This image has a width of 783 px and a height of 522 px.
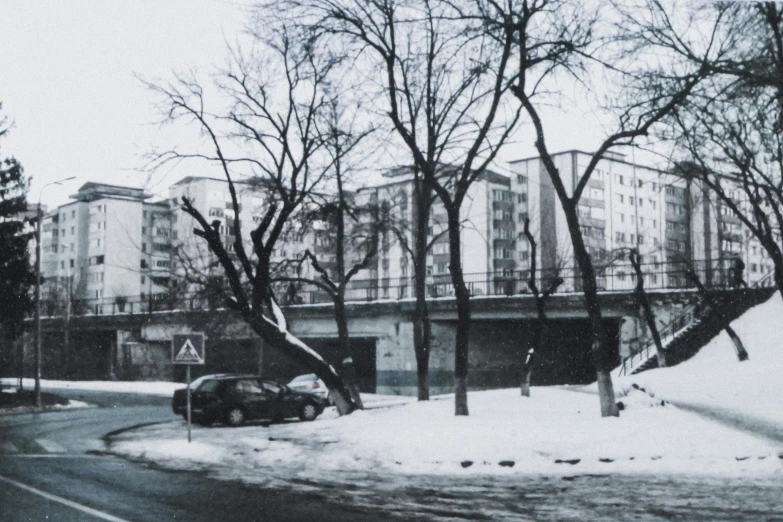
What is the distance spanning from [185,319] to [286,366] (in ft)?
20.7

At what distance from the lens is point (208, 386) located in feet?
77.3

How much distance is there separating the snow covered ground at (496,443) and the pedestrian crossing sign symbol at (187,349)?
1.68m

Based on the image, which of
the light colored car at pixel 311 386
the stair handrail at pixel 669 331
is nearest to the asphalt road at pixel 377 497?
the light colored car at pixel 311 386

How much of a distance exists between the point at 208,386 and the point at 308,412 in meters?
3.17

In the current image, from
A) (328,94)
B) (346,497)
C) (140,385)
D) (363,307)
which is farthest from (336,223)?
(140,385)

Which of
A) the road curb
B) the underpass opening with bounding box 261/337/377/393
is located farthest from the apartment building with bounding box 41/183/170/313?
the road curb

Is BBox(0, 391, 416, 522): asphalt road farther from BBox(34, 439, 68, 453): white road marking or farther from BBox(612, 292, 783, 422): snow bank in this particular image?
BBox(612, 292, 783, 422): snow bank

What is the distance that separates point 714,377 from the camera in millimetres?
25750

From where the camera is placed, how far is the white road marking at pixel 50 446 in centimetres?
1755

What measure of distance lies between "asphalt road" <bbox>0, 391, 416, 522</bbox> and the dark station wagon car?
15.7 feet

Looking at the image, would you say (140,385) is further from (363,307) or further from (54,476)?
(54,476)

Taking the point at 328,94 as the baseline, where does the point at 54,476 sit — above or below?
below

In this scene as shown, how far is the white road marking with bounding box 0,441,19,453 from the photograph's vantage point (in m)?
17.3

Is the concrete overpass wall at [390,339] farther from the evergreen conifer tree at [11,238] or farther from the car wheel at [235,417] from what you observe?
the evergreen conifer tree at [11,238]
